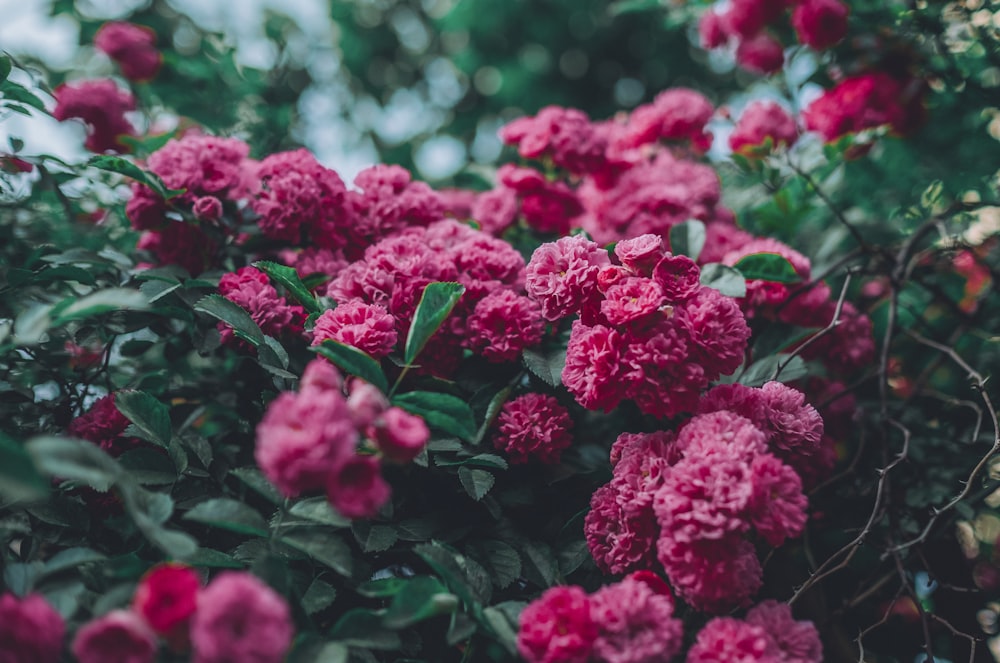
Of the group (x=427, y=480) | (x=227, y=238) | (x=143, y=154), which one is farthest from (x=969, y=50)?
(x=143, y=154)

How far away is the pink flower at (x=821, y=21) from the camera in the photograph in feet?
4.83

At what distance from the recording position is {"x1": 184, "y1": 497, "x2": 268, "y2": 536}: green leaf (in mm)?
728

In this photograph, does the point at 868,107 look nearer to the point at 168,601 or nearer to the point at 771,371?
the point at 771,371

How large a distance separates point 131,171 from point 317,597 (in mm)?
751

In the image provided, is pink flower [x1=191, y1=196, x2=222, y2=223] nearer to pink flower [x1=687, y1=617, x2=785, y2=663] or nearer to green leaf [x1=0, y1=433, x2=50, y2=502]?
green leaf [x1=0, y1=433, x2=50, y2=502]

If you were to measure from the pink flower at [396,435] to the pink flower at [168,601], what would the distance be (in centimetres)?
21

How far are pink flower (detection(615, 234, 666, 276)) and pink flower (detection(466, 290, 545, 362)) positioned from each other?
167 millimetres

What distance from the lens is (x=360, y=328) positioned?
0.89 meters

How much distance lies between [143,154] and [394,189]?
2.21ft

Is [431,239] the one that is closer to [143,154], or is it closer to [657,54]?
[143,154]

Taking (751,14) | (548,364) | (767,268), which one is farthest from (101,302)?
(751,14)

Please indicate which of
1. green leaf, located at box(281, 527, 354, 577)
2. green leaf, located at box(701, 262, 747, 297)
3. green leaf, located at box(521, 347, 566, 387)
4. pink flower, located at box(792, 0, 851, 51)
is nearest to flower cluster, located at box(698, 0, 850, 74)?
pink flower, located at box(792, 0, 851, 51)

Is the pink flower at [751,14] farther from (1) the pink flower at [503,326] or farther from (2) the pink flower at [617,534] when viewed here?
(2) the pink flower at [617,534]

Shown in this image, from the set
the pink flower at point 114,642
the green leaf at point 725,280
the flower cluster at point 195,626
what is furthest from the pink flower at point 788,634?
the pink flower at point 114,642
